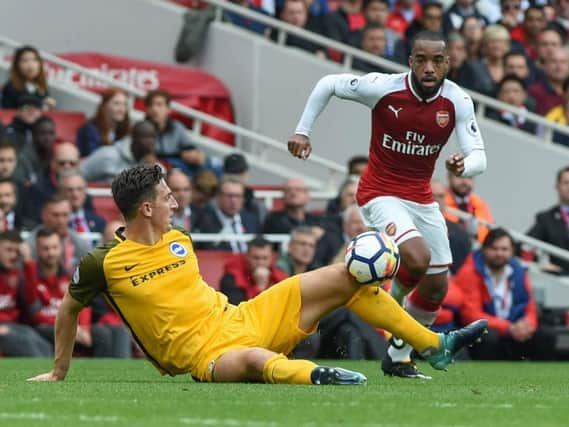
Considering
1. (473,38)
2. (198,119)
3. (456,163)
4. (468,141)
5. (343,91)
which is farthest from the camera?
(473,38)

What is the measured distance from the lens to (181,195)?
676 inches

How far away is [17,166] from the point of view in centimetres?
1725

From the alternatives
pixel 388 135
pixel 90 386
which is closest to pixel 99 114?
pixel 388 135

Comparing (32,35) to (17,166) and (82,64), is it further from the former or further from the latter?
(17,166)

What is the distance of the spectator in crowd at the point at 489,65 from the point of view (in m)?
21.3

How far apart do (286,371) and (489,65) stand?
1255 centimetres

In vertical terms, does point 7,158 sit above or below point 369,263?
below

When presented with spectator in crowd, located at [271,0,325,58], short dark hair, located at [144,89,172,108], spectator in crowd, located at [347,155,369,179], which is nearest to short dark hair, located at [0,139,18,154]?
short dark hair, located at [144,89,172,108]

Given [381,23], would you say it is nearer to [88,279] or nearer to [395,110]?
[395,110]

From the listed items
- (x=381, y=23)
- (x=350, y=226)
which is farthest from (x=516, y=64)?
(x=350, y=226)

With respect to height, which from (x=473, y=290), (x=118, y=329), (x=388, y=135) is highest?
(x=388, y=135)

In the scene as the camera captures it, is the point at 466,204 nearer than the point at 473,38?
Yes

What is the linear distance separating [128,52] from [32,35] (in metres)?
1.17

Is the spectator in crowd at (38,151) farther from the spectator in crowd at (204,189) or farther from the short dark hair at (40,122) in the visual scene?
the spectator in crowd at (204,189)
